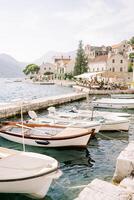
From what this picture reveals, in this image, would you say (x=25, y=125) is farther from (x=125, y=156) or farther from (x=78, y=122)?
(x=125, y=156)

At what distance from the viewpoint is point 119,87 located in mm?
55062

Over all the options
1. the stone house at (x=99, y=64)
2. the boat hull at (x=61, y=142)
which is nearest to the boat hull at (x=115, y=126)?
the boat hull at (x=61, y=142)

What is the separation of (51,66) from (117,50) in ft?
A: 147

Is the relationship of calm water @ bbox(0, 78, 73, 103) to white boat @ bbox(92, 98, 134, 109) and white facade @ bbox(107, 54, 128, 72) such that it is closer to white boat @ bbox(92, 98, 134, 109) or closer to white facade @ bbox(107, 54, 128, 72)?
white boat @ bbox(92, 98, 134, 109)

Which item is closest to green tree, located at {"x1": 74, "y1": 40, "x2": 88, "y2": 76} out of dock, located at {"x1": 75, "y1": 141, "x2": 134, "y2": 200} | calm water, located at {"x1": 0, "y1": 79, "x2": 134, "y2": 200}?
calm water, located at {"x1": 0, "y1": 79, "x2": 134, "y2": 200}

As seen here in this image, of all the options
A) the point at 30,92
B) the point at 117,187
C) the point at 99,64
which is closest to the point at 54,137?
the point at 117,187

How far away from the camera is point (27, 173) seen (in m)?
10.0

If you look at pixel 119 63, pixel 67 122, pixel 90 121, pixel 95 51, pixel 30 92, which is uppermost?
pixel 95 51

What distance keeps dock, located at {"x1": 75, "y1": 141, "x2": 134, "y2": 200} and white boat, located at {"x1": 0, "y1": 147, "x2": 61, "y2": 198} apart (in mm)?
1907

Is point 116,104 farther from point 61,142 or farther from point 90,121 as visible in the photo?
point 61,142

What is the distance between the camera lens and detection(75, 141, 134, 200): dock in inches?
315

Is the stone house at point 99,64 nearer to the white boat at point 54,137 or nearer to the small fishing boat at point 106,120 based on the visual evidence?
the small fishing boat at point 106,120

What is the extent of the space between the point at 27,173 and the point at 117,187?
3.11 metres

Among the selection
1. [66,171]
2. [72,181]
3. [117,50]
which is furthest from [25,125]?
[117,50]
